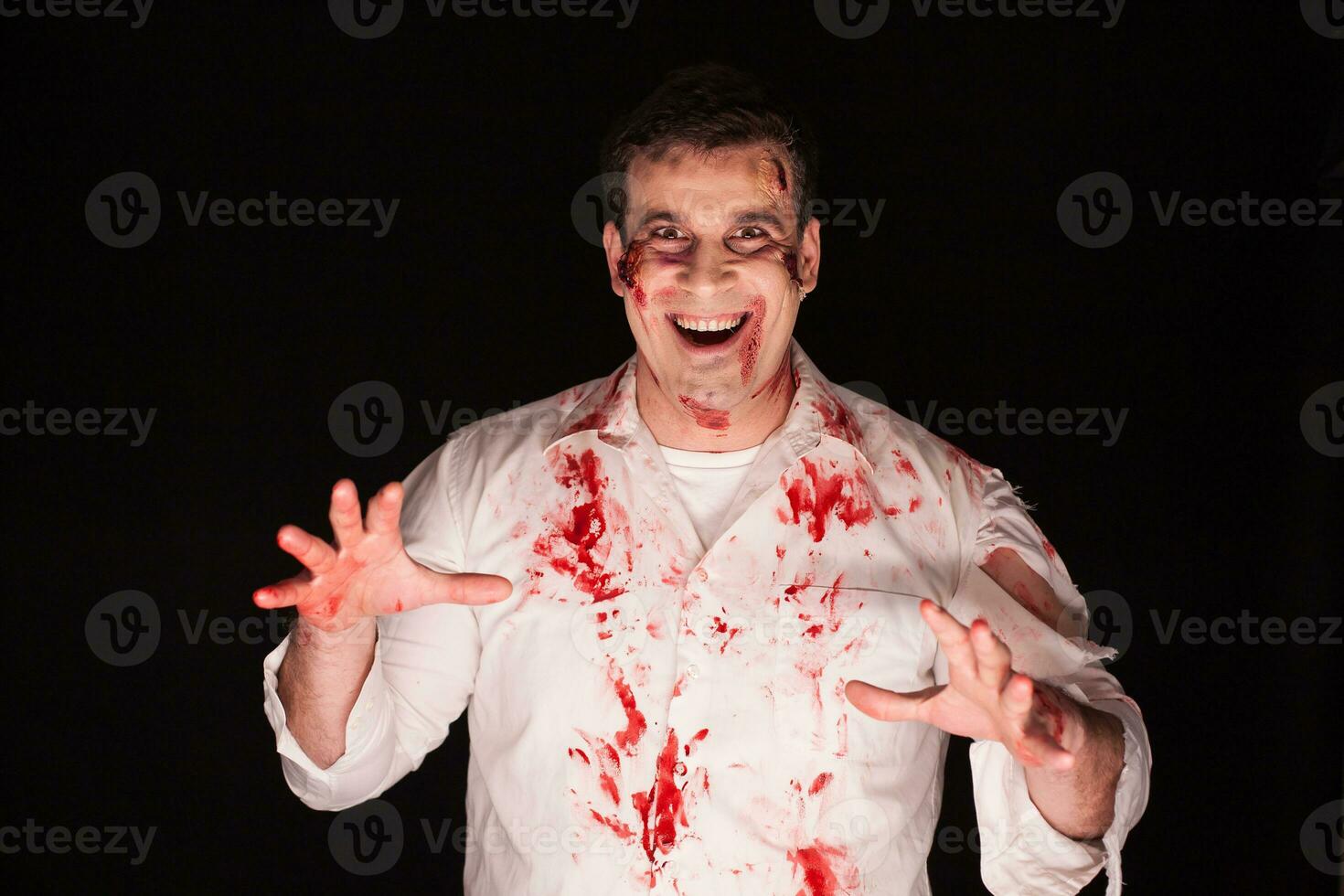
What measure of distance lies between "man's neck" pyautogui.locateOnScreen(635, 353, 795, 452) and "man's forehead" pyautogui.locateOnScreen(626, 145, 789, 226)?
244mm

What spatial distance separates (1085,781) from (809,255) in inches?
37.5

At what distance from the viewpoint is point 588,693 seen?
211 cm

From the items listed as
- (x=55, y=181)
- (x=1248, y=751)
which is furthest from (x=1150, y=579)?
(x=55, y=181)

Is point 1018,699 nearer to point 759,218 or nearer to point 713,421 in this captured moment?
point 713,421

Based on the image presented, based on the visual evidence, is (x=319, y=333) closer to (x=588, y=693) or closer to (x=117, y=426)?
(x=117, y=426)

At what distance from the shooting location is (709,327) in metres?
2.25

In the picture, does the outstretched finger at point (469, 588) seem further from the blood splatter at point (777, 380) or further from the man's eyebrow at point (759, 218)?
the man's eyebrow at point (759, 218)

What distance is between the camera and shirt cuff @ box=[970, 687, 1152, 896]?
6.38 feet

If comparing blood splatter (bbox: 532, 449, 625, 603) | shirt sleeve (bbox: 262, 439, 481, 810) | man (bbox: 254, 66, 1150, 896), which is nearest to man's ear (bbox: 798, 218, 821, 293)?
man (bbox: 254, 66, 1150, 896)

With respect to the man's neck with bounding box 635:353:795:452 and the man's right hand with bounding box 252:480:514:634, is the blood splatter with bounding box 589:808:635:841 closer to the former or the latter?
the man's right hand with bounding box 252:480:514:634

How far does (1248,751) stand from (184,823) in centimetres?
231

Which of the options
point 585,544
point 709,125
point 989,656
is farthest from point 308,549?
point 709,125

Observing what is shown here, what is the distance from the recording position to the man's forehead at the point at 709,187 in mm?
2232

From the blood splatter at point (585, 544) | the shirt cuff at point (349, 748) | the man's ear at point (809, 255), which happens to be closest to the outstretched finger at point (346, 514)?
the shirt cuff at point (349, 748)
